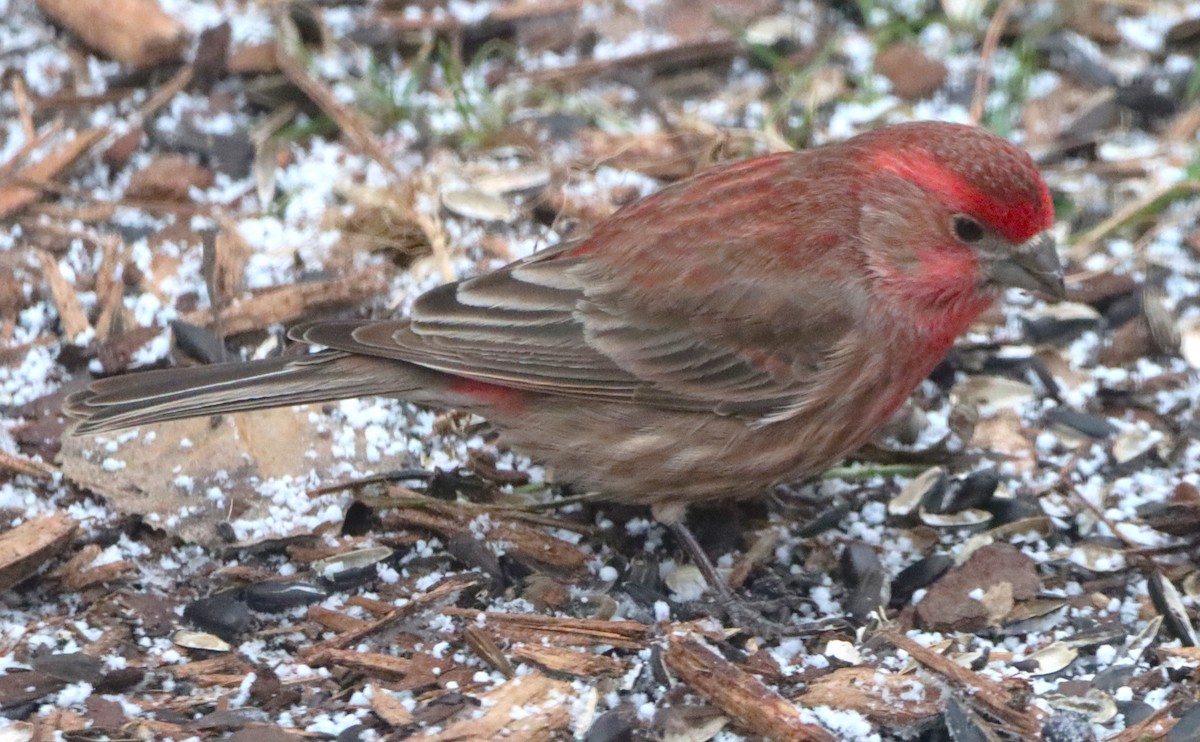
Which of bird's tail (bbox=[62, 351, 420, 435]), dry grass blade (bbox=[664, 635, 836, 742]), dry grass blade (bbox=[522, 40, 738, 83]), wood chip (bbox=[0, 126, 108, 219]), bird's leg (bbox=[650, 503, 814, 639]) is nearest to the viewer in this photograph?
dry grass blade (bbox=[664, 635, 836, 742])

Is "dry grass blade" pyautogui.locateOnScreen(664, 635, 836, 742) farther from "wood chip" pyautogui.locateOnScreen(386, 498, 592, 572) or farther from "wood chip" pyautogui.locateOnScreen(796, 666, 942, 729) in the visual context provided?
"wood chip" pyautogui.locateOnScreen(386, 498, 592, 572)

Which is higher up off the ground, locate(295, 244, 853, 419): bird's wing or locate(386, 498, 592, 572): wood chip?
locate(295, 244, 853, 419): bird's wing

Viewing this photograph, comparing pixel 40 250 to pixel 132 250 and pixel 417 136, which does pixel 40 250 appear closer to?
pixel 132 250

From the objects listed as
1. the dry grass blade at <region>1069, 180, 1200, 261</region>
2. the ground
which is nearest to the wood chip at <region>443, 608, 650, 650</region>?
the ground

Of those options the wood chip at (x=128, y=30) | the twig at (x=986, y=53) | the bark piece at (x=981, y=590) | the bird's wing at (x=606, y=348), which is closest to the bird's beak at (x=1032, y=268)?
the bird's wing at (x=606, y=348)

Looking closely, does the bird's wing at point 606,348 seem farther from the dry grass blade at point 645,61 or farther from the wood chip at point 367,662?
the dry grass blade at point 645,61

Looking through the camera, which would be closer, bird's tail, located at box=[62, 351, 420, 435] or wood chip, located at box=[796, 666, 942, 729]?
wood chip, located at box=[796, 666, 942, 729]

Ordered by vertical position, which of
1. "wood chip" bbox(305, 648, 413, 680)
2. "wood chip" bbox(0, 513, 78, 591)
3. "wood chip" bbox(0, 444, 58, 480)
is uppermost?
"wood chip" bbox(0, 444, 58, 480)

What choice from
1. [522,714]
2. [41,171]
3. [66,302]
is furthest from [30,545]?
[41,171]

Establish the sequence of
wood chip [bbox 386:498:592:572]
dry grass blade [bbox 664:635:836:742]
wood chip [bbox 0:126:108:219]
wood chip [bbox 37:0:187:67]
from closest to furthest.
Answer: dry grass blade [bbox 664:635:836:742]
wood chip [bbox 386:498:592:572]
wood chip [bbox 0:126:108:219]
wood chip [bbox 37:0:187:67]
